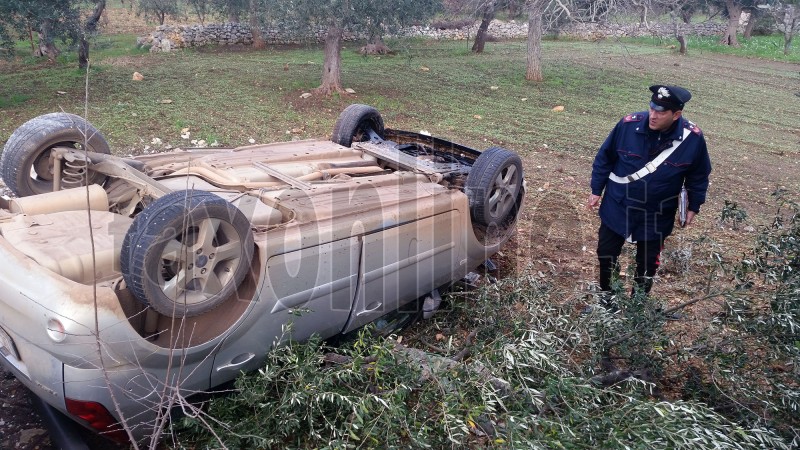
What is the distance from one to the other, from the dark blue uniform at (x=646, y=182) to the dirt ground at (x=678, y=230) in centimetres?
34

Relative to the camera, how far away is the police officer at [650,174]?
4.12 metres

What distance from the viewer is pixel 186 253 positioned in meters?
2.62

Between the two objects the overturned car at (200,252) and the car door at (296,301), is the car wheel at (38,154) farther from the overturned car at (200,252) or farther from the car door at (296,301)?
the car door at (296,301)

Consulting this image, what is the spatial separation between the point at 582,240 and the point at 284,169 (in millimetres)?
3437

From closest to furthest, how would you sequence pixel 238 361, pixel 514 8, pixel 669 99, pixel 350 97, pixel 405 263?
pixel 238 361
pixel 405 263
pixel 669 99
pixel 350 97
pixel 514 8

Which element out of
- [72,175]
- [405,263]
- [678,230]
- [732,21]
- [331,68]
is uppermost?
[732,21]

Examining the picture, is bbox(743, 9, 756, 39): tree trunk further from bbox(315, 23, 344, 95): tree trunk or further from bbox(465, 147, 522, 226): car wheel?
bbox(465, 147, 522, 226): car wheel

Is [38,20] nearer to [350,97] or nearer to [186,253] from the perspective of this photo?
[350,97]

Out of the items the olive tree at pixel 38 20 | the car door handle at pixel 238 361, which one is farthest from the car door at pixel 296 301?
the olive tree at pixel 38 20

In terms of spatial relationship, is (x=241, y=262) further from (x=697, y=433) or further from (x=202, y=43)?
(x=202, y=43)

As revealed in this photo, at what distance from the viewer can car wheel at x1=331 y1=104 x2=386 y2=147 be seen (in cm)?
508

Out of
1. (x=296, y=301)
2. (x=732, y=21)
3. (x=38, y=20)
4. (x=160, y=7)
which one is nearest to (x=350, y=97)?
(x=38, y=20)

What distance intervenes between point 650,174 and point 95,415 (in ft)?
12.1

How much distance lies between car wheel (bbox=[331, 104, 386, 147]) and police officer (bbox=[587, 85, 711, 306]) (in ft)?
6.39
